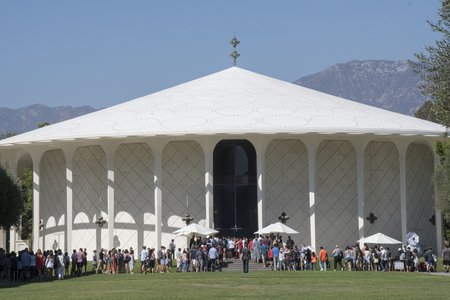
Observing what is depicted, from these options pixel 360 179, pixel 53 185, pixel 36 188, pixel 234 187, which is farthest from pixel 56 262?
pixel 360 179

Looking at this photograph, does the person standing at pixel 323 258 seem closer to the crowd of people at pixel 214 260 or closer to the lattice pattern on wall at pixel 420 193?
the crowd of people at pixel 214 260

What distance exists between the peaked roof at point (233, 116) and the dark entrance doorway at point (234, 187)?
5.92 feet

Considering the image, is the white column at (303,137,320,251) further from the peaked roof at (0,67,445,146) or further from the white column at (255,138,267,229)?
the white column at (255,138,267,229)

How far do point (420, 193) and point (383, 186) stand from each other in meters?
2.80

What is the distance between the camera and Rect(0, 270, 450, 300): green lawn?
29094mm

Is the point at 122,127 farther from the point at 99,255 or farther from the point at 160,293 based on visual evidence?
the point at 160,293

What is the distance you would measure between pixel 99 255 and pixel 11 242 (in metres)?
19.7

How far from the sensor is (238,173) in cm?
5150

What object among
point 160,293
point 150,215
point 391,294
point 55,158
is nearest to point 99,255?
point 150,215

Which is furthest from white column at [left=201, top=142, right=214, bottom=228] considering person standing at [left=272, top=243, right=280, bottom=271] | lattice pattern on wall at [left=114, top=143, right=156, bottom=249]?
person standing at [left=272, top=243, right=280, bottom=271]

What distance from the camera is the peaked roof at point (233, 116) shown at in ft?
160

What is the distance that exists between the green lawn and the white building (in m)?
9.99

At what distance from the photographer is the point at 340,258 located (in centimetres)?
4331

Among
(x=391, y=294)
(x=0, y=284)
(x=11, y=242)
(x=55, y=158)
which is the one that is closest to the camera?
(x=391, y=294)
